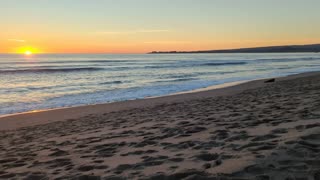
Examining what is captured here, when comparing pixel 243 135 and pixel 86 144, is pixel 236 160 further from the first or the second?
pixel 86 144

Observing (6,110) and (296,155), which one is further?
(6,110)

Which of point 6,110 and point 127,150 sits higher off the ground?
point 127,150

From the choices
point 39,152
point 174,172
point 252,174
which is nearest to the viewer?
point 252,174

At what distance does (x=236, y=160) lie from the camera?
4074 millimetres

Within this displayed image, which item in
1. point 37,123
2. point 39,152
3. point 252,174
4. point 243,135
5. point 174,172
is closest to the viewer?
point 252,174

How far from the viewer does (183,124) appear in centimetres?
741

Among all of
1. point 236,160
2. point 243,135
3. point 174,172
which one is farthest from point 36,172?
point 243,135

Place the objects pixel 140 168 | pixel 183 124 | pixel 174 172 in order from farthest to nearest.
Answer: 1. pixel 183 124
2. pixel 140 168
3. pixel 174 172

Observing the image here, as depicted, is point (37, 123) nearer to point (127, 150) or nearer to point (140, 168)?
point (127, 150)

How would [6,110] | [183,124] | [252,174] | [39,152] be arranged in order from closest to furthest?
[252,174]
[39,152]
[183,124]
[6,110]

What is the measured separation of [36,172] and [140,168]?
1.47 meters

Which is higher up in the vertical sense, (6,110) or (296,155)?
(296,155)

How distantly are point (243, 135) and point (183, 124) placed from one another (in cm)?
211

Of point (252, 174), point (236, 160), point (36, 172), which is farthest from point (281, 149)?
point (36, 172)
